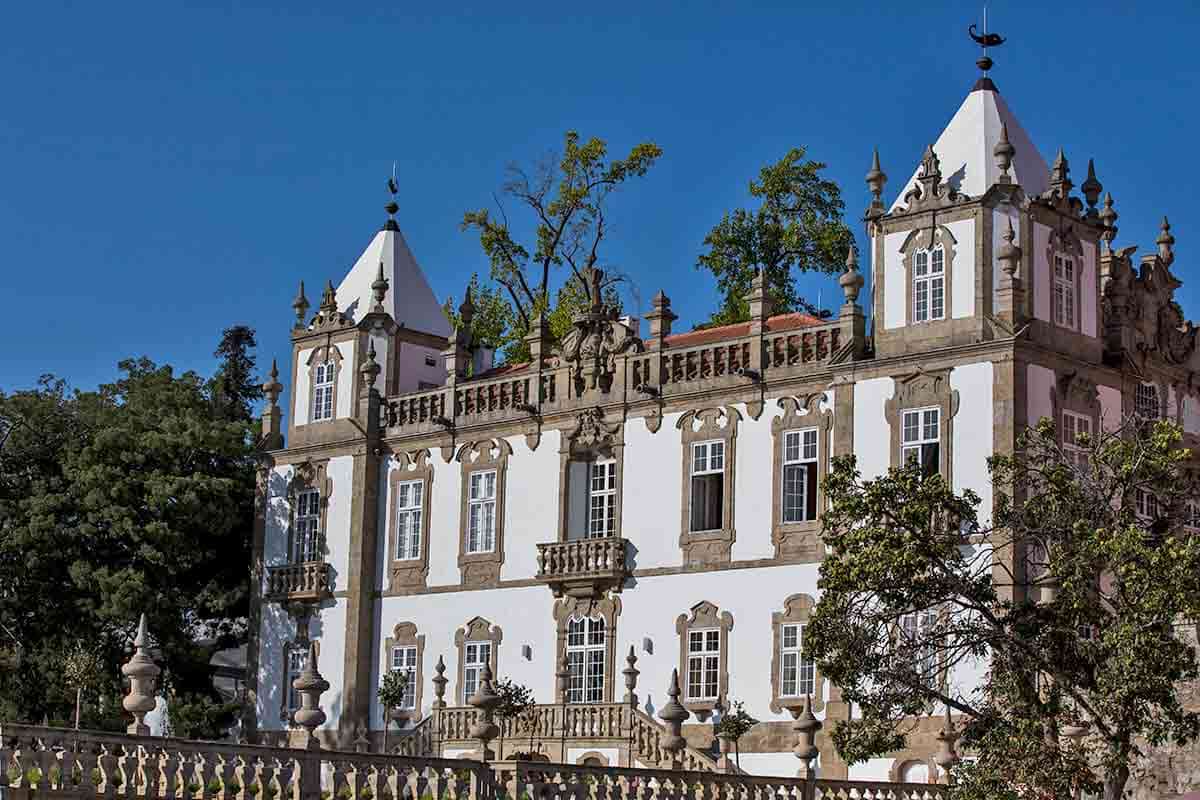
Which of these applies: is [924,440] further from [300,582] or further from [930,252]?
[300,582]

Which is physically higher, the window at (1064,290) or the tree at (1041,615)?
the window at (1064,290)

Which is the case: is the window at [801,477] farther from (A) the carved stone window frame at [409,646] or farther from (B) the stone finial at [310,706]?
(A) the carved stone window frame at [409,646]

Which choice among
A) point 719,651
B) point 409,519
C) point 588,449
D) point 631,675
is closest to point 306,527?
point 409,519

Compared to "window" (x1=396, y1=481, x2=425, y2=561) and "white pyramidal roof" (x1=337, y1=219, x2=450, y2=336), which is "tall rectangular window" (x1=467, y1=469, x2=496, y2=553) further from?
"white pyramidal roof" (x1=337, y1=219, x2=450, y2=336)

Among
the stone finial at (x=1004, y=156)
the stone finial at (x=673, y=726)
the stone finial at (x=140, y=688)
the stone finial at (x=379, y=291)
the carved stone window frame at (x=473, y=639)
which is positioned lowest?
the stone finial at (x=673, y=726)

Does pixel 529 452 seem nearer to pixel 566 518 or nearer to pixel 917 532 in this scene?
pixel 566 518

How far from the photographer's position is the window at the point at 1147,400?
3400 cm

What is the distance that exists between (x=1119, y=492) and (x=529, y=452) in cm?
1591

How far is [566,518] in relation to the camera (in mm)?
37344

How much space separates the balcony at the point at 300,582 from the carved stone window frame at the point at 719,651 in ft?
30.1

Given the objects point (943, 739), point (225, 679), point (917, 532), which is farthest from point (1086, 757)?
point (225, 679)

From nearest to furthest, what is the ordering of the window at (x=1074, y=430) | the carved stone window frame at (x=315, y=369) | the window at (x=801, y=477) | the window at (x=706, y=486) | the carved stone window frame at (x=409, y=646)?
the window at (x=1074, y=430)
the window at (x=801, y=477)
the window at (x=706, y=486)
the carved stone window frame at (x=409, y=646)
the carved stone window frame at (x=315, y=369)

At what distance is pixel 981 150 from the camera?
33.2m

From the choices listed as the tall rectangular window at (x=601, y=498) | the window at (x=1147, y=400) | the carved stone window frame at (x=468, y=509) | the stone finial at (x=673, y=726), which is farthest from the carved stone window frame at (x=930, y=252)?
the carved stone window frame at (x=468, y=509)
